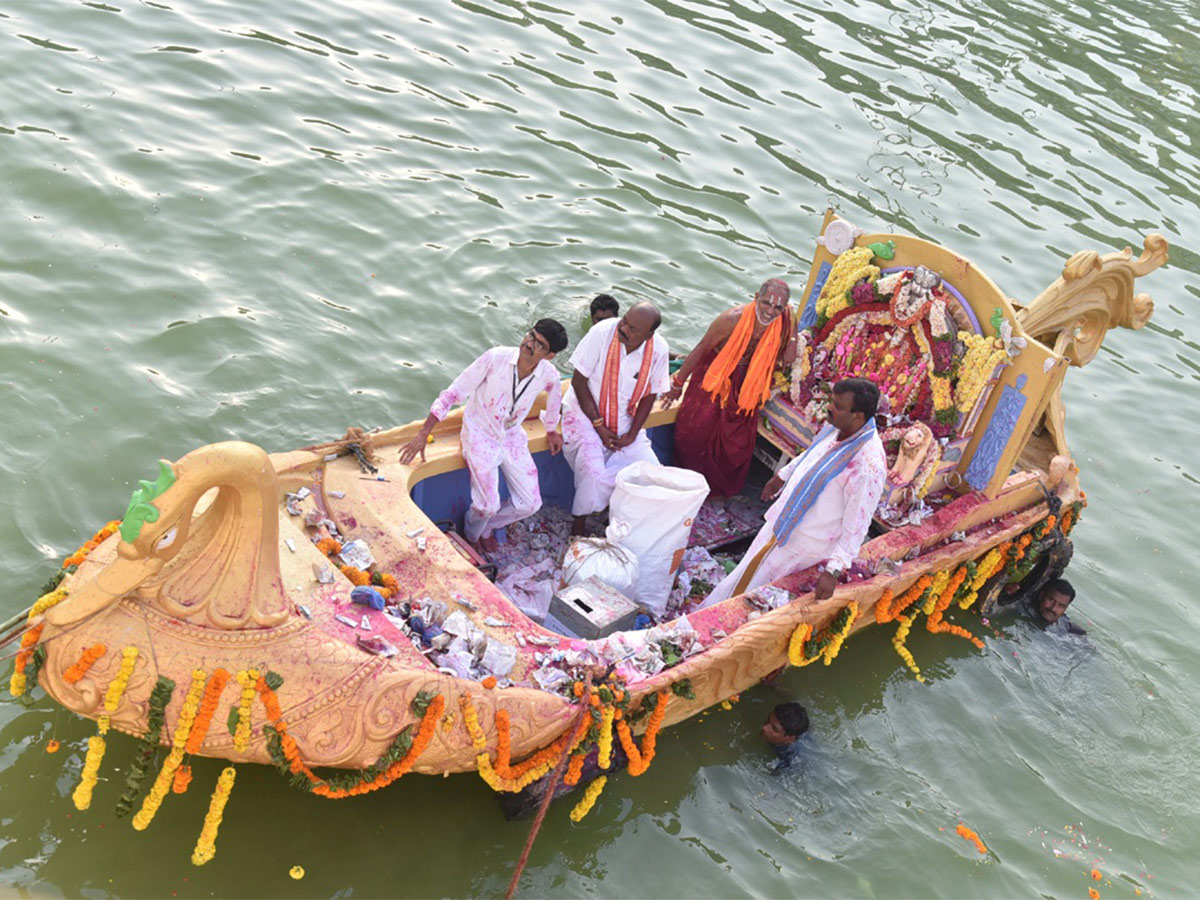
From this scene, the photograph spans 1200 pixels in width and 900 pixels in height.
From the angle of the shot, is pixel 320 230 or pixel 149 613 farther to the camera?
pixel 320 230

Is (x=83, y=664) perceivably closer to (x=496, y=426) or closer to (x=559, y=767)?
(x=559, y=767)

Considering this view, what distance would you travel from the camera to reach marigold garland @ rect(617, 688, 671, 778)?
5.35 m

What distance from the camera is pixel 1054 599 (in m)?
7.83

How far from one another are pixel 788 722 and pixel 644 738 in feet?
3.35

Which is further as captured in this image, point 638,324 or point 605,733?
point 638,324

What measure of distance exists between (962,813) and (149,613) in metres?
4.79

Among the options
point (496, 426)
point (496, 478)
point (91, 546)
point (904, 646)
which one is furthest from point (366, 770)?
point (904, 646)

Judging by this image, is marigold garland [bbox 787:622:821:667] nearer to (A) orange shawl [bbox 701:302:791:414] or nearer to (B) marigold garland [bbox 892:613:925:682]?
(B) marigold garland [bbox 892:613:925:682]

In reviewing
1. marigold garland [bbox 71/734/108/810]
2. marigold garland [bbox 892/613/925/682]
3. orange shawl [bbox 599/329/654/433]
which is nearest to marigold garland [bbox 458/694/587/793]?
marigold garland [bbox 71/734/108/810]

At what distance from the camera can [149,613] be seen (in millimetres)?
4480

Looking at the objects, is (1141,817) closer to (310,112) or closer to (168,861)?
(168,861)

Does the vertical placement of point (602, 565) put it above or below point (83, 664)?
below

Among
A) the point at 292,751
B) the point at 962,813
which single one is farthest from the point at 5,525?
the point at 962,813

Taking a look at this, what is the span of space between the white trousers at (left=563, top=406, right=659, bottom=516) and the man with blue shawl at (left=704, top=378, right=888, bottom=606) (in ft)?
3.43
